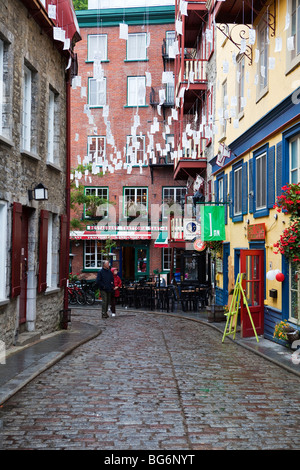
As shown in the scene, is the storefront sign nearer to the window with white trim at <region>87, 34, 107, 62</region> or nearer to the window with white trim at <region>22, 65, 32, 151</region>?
the window with white trim at <region>22, 65, 32, 151</region>

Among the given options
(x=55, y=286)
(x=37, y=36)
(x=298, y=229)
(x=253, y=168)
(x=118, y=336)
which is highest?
(x=37, y=36)

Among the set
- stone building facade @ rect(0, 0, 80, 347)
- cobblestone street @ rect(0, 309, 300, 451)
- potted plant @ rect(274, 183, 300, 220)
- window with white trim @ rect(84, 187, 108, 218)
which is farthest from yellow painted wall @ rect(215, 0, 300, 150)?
window with white trim @ rect(84, 187, 108, 218)

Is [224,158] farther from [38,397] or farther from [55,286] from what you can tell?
[38,397]

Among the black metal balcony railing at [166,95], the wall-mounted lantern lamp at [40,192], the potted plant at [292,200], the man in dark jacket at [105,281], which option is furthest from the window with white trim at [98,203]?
the potted plant at [292,200]

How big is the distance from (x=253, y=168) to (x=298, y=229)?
4.91 m

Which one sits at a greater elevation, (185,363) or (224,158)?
(224,158)

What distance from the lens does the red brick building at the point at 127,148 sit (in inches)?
1208

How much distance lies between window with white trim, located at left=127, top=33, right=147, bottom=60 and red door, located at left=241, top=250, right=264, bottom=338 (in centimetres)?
2243

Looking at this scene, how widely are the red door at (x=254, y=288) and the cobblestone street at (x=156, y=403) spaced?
189 cm

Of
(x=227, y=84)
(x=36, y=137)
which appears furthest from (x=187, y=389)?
(x=227, y=84)

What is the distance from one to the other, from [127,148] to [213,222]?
1517 centimetres

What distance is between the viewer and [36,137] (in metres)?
Result: 11.6

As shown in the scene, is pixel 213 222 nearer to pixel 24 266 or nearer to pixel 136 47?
pixel 24 266

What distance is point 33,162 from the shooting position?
1144 centimetres
